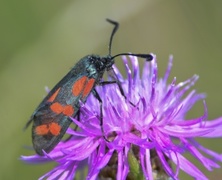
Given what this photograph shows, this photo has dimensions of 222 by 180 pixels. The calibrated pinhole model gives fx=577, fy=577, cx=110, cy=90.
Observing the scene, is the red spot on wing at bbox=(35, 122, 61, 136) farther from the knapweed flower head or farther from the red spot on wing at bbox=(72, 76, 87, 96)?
the red spot on wing at bbox=(72, 76, 87, 96)

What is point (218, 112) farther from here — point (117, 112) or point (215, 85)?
point (117, 112)

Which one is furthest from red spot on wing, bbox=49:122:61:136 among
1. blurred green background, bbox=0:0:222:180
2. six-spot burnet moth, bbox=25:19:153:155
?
blurred green background, bbox=0:0:222:180

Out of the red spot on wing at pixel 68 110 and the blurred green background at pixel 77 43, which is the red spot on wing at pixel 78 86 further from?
the blurred green background at pixel 77 43

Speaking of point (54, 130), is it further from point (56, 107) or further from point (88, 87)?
point (88, 87)

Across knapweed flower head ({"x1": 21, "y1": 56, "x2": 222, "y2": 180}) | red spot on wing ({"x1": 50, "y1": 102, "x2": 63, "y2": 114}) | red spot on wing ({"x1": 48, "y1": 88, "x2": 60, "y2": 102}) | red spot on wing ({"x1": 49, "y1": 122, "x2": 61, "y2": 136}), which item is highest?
red spot on wing ({"x1": 48, "y1": 88, "x2": 60, "y2": 102})

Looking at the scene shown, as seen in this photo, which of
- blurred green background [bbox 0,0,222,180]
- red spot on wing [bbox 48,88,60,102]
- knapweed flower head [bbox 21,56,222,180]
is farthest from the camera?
blurred green background [bbox 0,0,222,180]

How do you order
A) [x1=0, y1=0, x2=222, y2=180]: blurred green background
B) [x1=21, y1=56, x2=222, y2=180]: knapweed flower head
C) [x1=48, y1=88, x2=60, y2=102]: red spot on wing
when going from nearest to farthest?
1. [x1=21, y1=56, x2=222, y2=180]: knapweed flower head
2. [x1=48, y1=88, x2=60, y2=102]: red spot on wing
3. [x1=0, y1=0, x2=222, y2=180]: blurred green background

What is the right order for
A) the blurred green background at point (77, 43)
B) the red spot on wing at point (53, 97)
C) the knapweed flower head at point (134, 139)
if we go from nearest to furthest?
1. the knapweed flower head at point (134, 139)
2. the red spot on wing at point (53, 97)
3. the blurred green background at point (77, 43)

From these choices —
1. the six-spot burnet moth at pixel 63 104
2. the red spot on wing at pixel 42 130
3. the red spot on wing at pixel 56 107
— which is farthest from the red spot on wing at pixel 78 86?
the red spot on wing at pixel 42 130
